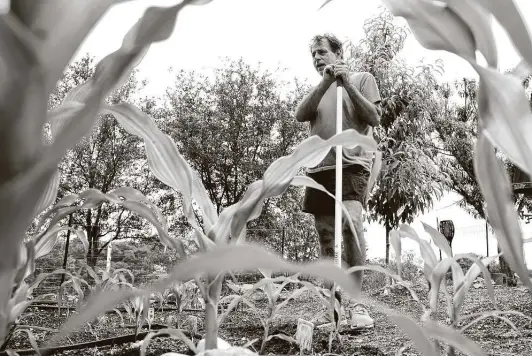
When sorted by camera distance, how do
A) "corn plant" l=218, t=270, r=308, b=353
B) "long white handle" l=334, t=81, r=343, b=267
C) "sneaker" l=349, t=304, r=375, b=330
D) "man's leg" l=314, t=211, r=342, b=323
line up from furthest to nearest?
"man's leg" l=314, t=211, r=342, b=323 → "sneaker" l=349, t=304, r=375, b=330 → "long white handle" l=334, t=81, r=343, b=267 → "corn plant" l=218, t=270, r=308, b=353

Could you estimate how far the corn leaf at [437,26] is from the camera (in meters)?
0.32

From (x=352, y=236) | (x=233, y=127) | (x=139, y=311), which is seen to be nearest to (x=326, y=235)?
(x=352, y=236)

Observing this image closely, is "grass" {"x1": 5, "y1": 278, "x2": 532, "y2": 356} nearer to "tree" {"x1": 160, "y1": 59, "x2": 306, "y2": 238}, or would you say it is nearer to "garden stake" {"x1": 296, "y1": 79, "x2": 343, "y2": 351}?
"garden stake" {"x1": 296, "y1": 79, "x2": 343, "y2": 351}

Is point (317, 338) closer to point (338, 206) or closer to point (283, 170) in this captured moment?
point (338, 206)

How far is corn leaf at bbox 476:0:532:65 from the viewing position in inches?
11.0

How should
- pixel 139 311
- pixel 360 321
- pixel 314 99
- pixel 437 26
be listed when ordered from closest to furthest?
pixel 437 26 < pixel 139 311 < pixel 360 321 < pixel 314 99

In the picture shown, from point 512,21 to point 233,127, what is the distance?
1079 cm

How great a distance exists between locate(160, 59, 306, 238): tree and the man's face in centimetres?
852

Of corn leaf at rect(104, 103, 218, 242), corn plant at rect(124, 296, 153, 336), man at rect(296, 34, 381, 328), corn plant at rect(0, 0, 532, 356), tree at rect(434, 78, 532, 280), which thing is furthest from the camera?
tree at rect(434, 78, 532, 280)

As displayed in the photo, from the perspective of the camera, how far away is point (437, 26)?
326 millimetres

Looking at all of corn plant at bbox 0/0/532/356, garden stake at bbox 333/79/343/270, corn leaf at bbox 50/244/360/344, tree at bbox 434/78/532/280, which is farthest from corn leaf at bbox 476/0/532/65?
tree at bbox 434/78/532/280

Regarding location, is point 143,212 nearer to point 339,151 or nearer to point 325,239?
point 339,151

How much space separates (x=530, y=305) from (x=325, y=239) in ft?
3.82

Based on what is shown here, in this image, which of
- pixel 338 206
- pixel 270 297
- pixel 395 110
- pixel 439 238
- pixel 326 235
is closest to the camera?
pixel 439 238
